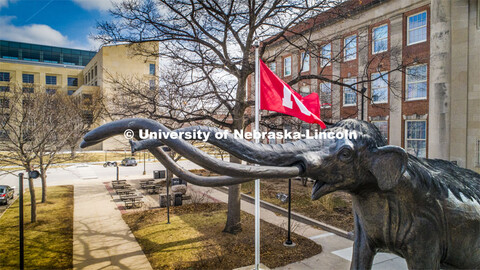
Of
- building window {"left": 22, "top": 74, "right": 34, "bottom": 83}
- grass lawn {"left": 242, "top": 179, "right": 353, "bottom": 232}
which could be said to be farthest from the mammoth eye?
building window {"left": 22, "top": 74, "right": 34, "bottom": 83}

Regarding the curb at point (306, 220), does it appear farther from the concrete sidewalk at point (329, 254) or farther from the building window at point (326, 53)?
the building window at point (326, 53)

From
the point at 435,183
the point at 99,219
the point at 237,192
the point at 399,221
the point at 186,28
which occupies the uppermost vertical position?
the point at 186,28

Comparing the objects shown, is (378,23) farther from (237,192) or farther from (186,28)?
(237,192)

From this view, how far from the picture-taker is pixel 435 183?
8.24 feet

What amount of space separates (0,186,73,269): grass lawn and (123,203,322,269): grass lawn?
2.56 meters

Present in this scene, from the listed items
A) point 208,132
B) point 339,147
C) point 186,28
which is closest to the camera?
point 208,132

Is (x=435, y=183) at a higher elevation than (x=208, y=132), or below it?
below

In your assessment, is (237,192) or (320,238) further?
(237,192)

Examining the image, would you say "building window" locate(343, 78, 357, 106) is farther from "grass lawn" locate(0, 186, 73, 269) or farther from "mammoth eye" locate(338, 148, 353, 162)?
"mammoth eye" locate(338, 148, 353, 162)

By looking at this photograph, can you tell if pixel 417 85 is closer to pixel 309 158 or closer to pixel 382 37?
pixel 382 37

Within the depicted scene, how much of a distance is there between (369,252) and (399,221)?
0.52 metres

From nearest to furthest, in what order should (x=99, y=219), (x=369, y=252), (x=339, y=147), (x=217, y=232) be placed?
(x=339, y=147), (x=369, y=252), (x=217, y=232), (x=99, y=219)

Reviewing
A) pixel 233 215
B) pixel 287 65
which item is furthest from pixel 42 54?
pixel 233 215

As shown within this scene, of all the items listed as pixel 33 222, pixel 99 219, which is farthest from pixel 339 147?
pixel 33 222
